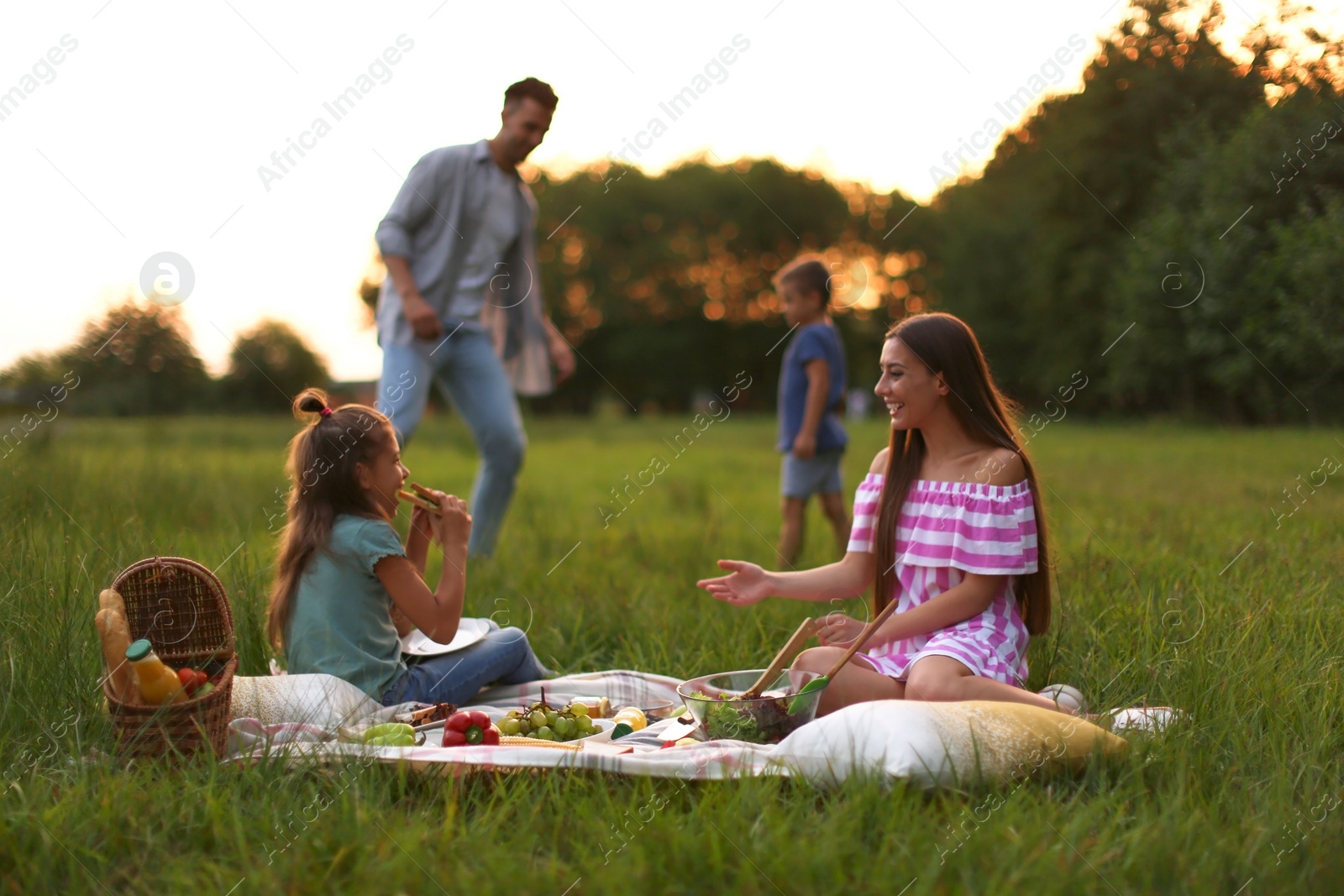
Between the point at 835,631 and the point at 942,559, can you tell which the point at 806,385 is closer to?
the point at 942,559

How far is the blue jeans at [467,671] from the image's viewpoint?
3.41m

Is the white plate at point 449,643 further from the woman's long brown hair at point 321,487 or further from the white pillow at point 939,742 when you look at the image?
the white pillow at point 939,742

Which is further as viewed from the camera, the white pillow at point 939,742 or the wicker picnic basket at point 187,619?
the wicker picnic basket at point 187,619

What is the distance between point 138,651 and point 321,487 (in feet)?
2.80

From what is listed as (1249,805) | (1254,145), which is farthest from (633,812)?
(1254,145)

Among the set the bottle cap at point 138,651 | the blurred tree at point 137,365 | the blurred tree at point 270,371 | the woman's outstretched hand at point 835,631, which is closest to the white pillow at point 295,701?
the bottle cap at point 138,651

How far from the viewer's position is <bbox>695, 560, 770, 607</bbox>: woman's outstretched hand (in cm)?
312

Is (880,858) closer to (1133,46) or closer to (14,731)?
(14,731)

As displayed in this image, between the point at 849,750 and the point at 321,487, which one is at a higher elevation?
the point at 321,487

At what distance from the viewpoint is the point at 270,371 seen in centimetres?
1591

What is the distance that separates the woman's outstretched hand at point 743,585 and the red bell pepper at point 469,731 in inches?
28.4

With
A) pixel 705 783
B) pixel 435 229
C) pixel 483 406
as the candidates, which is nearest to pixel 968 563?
pixel 705 783

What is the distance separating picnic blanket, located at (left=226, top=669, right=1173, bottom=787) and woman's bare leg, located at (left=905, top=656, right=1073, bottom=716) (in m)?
0.23

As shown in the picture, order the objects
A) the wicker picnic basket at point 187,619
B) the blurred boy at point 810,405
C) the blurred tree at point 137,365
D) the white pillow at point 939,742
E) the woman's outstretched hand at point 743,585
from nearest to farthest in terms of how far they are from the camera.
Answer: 1. the white pillow at point 939,742
2. the wicker picnic basket at point 187,619
3. the woman's outstretched hand at point 743,585
4. the blurred boy at point 810,405
5. the blurred tree at point 137,365
